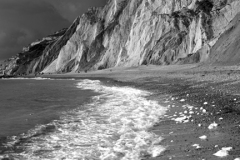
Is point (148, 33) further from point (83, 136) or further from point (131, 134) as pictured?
point (83, 136)

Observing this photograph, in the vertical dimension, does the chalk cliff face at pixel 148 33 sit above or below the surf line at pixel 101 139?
above

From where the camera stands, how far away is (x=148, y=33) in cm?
7106

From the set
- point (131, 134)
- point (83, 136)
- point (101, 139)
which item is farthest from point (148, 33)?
point (101, 139)

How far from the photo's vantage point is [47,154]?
6984mm

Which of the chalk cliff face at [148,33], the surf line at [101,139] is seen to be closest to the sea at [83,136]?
the surf line at [101,139]

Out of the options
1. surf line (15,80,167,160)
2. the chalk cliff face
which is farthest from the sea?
the chalk cliff face

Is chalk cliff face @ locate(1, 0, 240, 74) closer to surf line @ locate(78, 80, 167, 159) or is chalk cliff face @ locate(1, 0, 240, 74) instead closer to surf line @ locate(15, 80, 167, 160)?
surf line @ locate(78, 80, 167, 159)

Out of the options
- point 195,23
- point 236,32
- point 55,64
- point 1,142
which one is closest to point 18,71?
point 55,64

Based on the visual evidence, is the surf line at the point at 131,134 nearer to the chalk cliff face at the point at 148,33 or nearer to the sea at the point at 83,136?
the sea at the point at 83,136

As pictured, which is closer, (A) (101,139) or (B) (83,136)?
(A) (101,139)

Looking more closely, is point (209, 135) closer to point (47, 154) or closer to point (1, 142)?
point (47, 154)

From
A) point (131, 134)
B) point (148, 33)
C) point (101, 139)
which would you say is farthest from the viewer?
point (148, 33)

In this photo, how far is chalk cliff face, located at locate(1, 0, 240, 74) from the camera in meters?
47.5

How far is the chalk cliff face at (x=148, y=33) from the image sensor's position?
4753 cm
